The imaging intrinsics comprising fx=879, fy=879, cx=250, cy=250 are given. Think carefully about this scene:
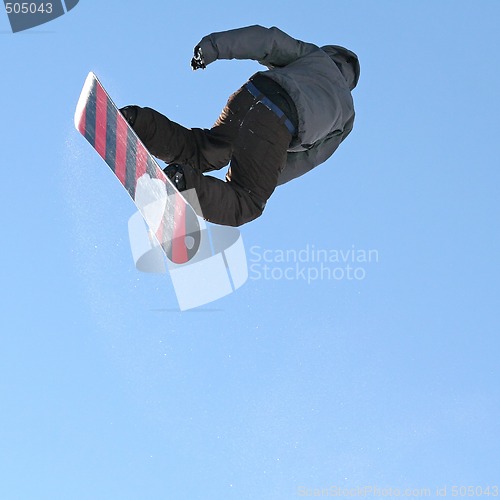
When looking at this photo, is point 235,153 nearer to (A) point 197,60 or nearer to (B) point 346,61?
(A) point 197,60

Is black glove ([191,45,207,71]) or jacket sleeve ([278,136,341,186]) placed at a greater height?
black glove ([191,45,207,71])

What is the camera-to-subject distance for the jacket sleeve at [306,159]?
5.57m

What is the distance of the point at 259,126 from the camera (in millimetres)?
5047

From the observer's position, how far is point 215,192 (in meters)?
4.70

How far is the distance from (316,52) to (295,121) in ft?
2.12

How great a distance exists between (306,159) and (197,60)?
3.13 ft

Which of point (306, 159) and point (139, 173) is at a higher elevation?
point (139, 173)

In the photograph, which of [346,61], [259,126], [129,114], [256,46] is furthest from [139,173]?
[346,61]

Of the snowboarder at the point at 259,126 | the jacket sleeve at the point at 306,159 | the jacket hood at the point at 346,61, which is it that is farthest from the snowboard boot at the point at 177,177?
the jacket hood at the point at 346,61

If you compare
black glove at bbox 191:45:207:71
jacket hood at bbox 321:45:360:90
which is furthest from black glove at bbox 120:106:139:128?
jacket hood at bbox 321:45:360:90

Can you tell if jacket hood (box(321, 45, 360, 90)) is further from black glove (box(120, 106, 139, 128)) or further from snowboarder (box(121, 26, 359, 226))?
black glove (box(120, 106, 139, 128))

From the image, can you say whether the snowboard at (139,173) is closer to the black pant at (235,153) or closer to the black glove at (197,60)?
the black pant at (235,153)

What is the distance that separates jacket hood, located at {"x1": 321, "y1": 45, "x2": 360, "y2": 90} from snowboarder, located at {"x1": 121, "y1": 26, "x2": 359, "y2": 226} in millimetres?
11

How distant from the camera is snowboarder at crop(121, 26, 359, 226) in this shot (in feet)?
16.1
